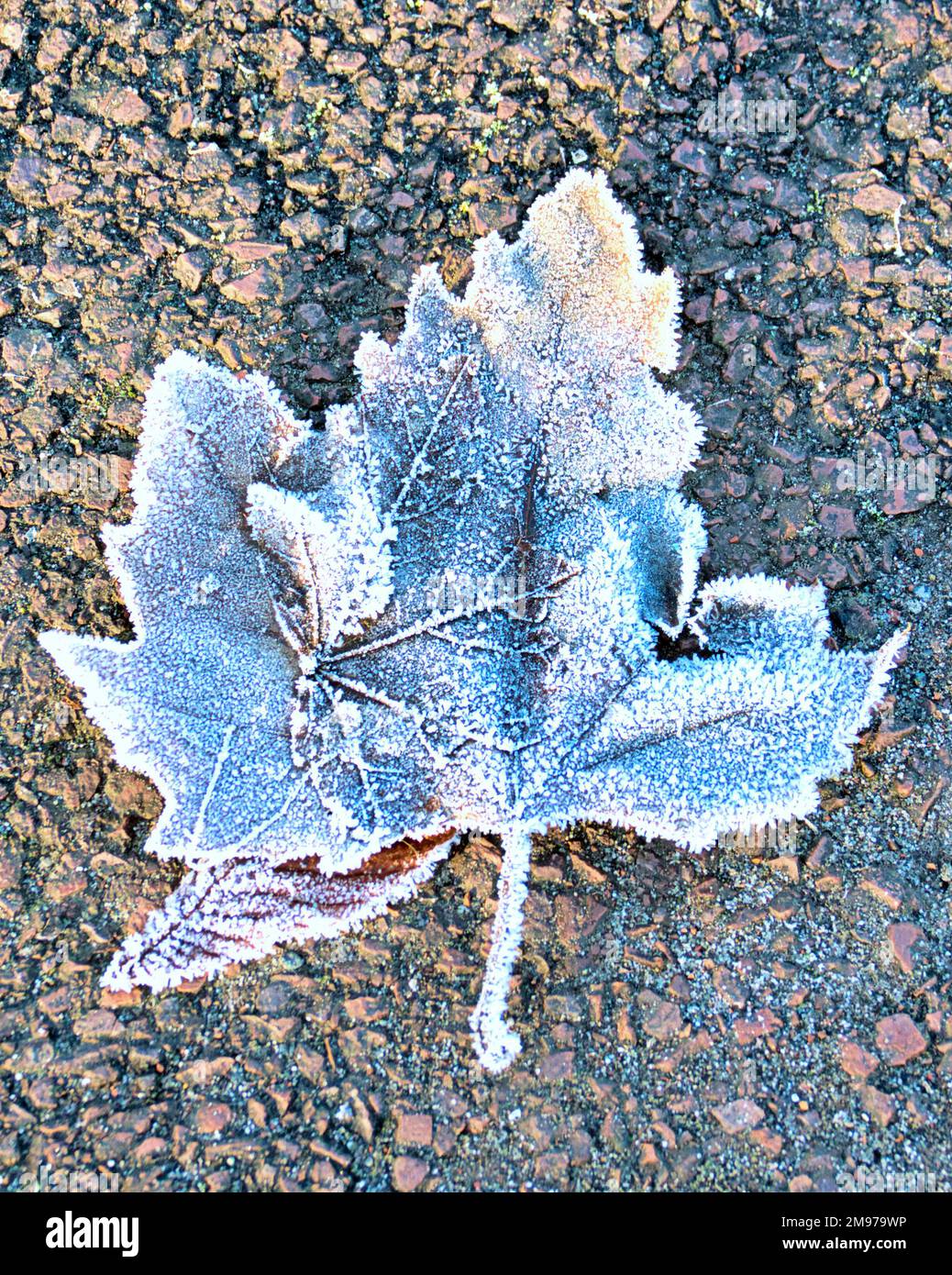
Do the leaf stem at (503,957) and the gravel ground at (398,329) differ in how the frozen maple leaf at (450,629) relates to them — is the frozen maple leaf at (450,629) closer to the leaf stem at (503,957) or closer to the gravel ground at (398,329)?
the leaf stem at (503,957)

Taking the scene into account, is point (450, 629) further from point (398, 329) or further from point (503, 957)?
point (398, 329)

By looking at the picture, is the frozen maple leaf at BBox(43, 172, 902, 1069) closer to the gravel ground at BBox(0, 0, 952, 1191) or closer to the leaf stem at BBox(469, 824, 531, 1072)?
the leaf stem at BBox(469, 824, 531, 1072)

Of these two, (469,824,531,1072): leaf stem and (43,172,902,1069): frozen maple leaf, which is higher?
(43,172,902,1069): frozen maple leaf

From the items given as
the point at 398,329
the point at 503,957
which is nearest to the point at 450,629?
the point at 503,957

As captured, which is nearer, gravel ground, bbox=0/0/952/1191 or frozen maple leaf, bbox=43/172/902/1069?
frozen maple leaf, bbox=43/172/902/1069

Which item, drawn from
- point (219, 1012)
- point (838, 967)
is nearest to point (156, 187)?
point (219, 1012)

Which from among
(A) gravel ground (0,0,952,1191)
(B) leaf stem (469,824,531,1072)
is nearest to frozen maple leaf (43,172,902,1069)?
(B) leaf stem (469,824,531,1072)

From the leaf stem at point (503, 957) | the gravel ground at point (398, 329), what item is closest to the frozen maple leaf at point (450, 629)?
the leaf stem at point (503, 957)

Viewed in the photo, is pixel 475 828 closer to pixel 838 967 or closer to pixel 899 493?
pixel 838 967
